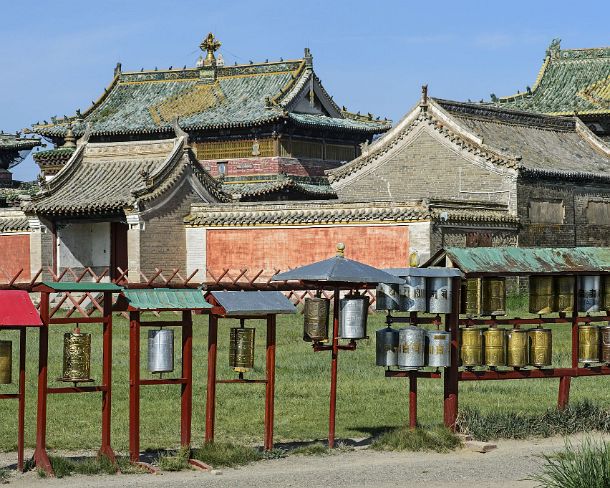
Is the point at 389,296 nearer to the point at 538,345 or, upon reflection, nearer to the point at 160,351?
the point at 538,345

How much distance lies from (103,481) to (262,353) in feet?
42.1

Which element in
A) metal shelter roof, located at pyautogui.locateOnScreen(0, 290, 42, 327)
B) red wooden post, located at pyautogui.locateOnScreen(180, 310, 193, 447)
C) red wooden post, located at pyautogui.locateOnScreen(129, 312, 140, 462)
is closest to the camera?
metal shelter roof, located at pyautogui.locateOnScreen(0, 290, 42, 327)

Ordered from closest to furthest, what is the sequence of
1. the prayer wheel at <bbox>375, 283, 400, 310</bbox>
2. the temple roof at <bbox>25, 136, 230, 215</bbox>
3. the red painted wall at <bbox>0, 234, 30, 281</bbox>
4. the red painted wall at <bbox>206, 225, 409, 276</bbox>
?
the prayer wheel at <bbox>375, 283, 400, 310</bbox>, the red painted wall at <bbox>206, 225, 409, 276</bbox>, the temple roof at <bbox>25, 136, 230, 215</bbox>, the red painted wall at <bbox>0, 234, 30, 281</bbox>

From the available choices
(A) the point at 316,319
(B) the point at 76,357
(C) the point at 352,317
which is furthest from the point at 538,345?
(B) the point at 76,357

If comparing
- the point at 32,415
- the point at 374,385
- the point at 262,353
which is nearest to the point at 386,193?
the point at 262,353

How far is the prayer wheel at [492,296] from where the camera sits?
1750 centimetres

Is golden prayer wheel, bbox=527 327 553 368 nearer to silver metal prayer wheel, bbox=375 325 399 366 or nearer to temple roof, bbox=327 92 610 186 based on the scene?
silver metal prayer wheel, bbox=375 325 399 366

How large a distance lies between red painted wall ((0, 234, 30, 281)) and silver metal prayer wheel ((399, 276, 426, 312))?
28.6 meters

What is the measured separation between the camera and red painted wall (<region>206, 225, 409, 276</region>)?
39.8m

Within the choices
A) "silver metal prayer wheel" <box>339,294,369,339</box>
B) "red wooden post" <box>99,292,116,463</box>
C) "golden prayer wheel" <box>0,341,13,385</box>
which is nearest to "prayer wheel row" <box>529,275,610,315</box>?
"silver metal prayer wheel" <box>339,294,369,339</box>

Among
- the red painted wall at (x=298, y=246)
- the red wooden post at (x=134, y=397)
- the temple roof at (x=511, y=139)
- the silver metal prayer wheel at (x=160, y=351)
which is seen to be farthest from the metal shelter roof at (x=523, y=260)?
the temple roof at (x=511, y=139)

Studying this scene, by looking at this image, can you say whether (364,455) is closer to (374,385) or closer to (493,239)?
(374,385)

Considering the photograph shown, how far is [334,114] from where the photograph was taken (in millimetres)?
57375

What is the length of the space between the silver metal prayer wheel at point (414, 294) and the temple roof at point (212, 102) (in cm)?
3540
